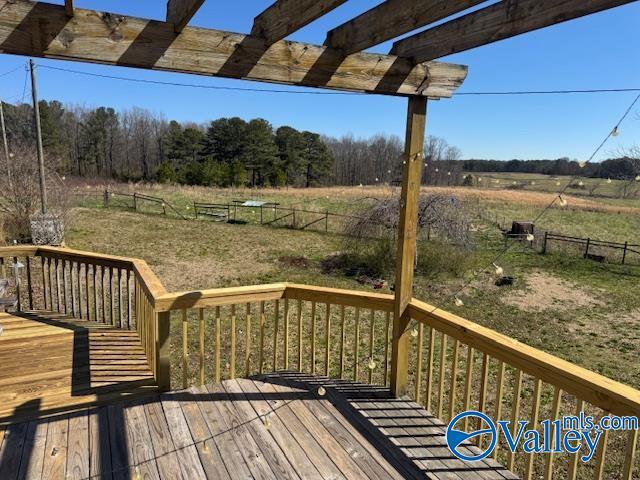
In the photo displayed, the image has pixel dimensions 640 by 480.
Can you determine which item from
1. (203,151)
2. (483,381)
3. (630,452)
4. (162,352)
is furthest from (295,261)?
(203,151)

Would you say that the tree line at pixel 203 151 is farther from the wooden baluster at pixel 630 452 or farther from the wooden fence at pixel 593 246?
the wooden baluster at pixel 630 452

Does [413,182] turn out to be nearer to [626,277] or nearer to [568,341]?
[568,341]

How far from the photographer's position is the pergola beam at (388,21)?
177 centimetres

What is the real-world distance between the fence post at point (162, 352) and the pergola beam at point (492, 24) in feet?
7.56

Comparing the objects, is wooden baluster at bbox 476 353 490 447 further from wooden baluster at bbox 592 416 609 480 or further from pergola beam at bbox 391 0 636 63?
pergola beam at bbox 391 0 636 63

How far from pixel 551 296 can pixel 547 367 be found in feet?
27.2

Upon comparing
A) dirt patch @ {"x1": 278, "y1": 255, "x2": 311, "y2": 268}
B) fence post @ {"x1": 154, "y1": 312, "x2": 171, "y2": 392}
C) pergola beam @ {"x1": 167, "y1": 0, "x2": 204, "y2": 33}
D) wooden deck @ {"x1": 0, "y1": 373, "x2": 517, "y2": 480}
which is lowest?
dirt patch @ {"x1": 278, "y1": 255, "x2": 311, "y2": 268}

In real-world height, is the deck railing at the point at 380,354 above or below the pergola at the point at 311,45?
below

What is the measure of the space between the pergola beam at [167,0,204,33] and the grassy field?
4.25 meters

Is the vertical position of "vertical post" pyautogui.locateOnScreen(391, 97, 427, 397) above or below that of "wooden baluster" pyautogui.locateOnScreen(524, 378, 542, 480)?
above

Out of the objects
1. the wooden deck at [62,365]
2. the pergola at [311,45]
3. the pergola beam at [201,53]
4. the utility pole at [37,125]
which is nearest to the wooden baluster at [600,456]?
the pergola at [311,45]

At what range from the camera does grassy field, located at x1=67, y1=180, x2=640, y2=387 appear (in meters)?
7.25

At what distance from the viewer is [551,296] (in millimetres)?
9422

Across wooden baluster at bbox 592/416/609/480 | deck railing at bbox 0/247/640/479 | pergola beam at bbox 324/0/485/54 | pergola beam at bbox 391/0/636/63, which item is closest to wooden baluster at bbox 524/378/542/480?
deck railing at bbox 0/247/640/479
